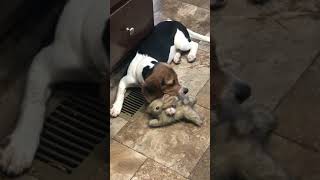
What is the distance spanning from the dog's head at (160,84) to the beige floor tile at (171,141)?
0.09 metres

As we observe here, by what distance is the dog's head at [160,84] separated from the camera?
141cm

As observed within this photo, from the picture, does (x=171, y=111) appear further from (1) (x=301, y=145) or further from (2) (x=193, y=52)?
(1) (x=301, y=145)

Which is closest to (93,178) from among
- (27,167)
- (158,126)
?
(27,167)

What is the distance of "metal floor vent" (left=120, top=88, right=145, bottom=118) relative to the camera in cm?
148

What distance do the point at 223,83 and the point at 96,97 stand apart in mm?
258

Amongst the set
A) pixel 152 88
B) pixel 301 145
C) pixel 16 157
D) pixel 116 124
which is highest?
pixel 16 157

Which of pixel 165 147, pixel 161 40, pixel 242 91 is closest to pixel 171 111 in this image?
pixel 165 147

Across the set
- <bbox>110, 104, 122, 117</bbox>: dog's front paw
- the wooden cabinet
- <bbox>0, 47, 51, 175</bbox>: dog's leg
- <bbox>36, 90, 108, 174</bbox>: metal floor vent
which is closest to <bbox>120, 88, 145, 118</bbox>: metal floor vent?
<bbox>110, 104, 122, 117</bbox>: dog's front paw

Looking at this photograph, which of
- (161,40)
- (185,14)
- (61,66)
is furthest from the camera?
(185,14)

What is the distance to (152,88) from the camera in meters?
1.42

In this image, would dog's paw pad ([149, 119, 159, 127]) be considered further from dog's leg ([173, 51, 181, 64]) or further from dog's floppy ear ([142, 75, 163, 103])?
dog's leg ([173, 51, 181, 64])

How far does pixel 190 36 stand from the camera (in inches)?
68.4

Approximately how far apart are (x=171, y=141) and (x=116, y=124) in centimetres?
19

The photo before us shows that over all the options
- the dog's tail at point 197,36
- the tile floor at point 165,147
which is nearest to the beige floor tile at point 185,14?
the dog's tail at point 197,36
